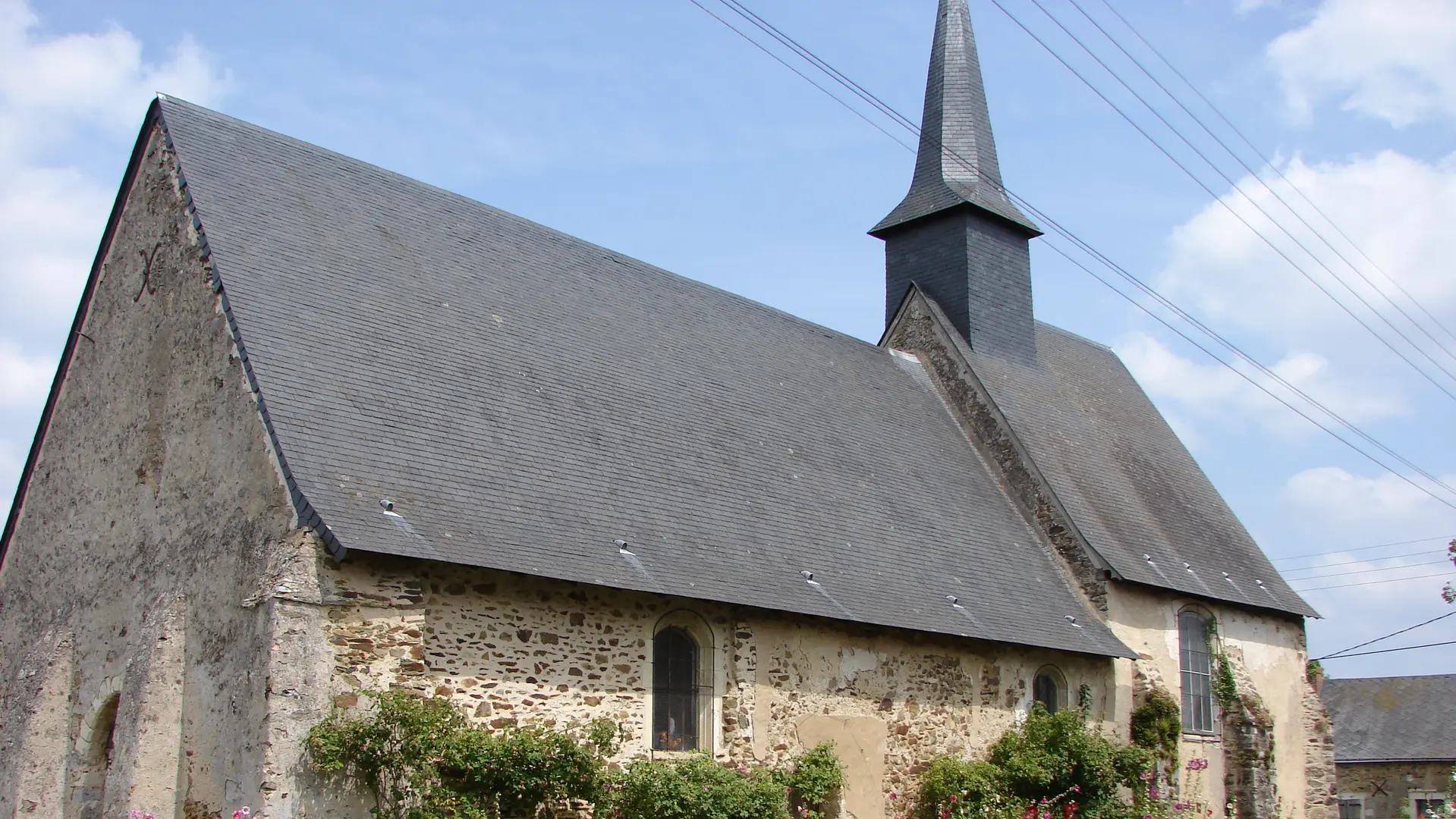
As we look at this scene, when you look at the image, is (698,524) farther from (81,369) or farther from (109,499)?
(81,369)

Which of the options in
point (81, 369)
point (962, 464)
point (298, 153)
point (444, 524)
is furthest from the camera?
point (962, 464)

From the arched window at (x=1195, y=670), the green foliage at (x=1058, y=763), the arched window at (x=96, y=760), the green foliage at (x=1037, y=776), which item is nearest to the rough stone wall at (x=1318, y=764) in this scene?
the arched window at (x=1195, y=670)

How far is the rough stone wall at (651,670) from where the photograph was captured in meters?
9.72

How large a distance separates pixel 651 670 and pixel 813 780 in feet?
6.13

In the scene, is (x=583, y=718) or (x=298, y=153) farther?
(x=298, y=153)

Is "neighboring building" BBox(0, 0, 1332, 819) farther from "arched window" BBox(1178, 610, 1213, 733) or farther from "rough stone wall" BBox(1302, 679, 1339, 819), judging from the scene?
"rough stone wall" BBox(1302, 679, 1339, 819)

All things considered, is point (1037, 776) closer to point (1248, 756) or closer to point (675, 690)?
point (675, 690)

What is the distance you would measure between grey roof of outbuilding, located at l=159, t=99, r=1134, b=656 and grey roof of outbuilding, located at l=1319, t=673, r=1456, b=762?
1745 centimetres

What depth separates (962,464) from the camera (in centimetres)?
1728

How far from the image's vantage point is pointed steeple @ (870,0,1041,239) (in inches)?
785

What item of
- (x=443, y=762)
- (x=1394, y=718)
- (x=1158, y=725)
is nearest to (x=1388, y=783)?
(x=1394, y=718)

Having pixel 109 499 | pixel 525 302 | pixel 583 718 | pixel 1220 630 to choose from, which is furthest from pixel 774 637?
pixel 1220 630

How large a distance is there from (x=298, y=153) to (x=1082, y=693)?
1033 cm

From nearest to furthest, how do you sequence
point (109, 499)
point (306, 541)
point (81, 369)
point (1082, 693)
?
point (306, 541) < point (109, 499) < point (81, 369) < point (1082, 693)
